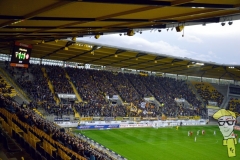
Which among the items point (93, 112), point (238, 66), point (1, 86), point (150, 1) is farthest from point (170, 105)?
point (150, 1)

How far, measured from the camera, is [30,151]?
34.4 feet

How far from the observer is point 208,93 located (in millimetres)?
60594

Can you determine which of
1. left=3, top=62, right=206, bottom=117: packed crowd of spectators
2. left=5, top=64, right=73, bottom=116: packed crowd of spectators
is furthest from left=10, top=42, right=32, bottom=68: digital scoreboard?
left=3, top=62, right=206, bottom=117: packed crowd of spectators

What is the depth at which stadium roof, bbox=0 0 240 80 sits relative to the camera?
6.95 metres

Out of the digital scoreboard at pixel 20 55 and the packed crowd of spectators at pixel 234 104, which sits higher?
the digital scoreboard at pixel 20 55

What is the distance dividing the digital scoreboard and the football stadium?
0.26 ft

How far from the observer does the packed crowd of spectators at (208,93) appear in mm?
58559

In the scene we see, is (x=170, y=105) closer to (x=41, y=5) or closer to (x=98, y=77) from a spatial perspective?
(x=98, y=77)

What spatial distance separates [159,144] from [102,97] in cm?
1585

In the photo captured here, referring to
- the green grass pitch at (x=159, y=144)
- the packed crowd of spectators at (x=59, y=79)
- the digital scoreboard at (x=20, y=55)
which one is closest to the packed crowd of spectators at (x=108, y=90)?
the packed crowd of spectators at (x=59, y=79)

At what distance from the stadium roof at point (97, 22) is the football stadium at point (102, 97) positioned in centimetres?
7

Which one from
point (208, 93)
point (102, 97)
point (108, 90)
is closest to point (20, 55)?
point (102, 97)

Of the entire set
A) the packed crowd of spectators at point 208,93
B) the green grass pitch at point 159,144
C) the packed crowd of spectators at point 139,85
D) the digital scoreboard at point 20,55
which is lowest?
the green grass pitch at point 159,144

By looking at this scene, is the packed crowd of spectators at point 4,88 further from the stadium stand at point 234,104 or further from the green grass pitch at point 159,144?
the stadium stand at point 234,104
